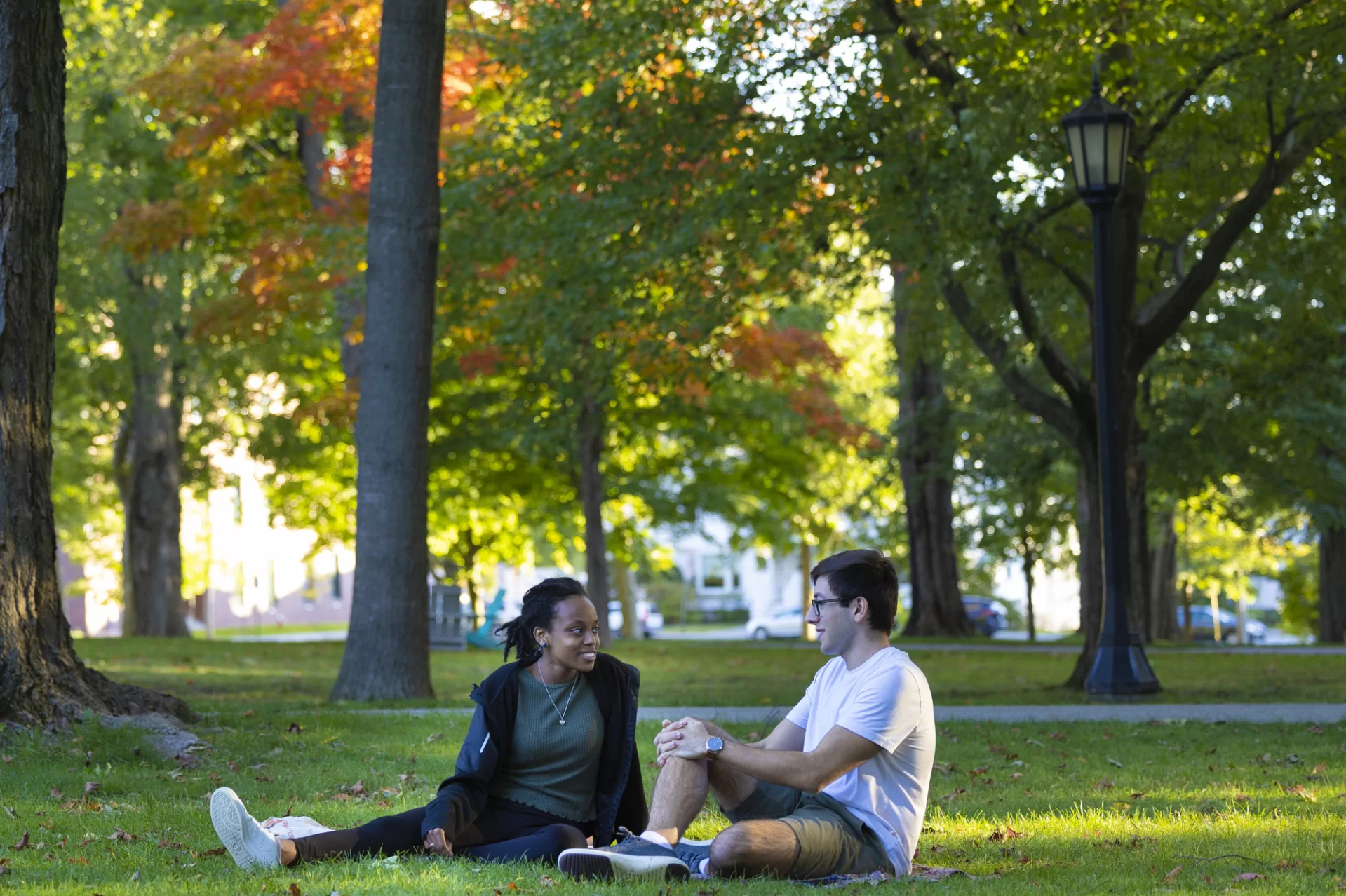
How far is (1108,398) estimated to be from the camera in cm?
1384

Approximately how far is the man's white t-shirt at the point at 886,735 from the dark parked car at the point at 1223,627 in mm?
43736

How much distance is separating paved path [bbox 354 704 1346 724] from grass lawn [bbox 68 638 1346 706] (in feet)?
2.18

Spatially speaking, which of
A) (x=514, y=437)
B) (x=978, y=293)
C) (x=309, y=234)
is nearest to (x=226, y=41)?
(x=309, y=234)

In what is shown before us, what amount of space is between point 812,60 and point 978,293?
3310 mm

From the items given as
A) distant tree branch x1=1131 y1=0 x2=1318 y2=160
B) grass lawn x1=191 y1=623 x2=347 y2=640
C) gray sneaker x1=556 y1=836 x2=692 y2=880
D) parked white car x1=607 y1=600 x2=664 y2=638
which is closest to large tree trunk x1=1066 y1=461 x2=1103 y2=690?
distant tree branch x1=1131 y1=0 x2=1318 y2=160

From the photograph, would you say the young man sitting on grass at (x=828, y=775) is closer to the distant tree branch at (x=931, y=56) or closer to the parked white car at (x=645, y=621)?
the distant tree branch at (x=931, y=56)

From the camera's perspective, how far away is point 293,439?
2869 centimetres

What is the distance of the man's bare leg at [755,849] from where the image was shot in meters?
5.20

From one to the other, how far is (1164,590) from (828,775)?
105 feet

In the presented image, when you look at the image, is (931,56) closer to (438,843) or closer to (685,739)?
(685,739)

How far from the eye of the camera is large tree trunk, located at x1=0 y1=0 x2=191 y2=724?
921cm

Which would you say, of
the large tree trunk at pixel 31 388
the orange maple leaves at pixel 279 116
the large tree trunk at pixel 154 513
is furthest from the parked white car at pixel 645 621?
the large tree trunk at pixel 31 388

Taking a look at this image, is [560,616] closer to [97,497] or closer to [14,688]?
[14,688]

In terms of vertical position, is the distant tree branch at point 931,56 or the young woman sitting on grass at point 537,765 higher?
the distant tree branch at point 931,56
